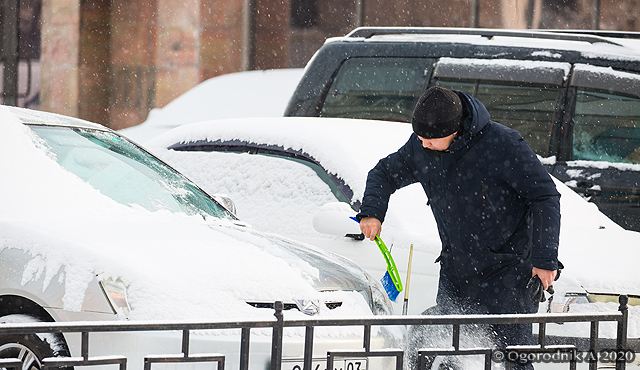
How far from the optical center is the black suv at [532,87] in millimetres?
6617

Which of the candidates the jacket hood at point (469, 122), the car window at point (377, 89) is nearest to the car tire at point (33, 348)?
the jacket hood at point (469, 122)

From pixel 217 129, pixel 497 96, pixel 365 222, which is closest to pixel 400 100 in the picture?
pixel 497 96

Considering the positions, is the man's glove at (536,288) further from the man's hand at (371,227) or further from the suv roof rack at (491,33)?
the suv roof rack at (491,33)

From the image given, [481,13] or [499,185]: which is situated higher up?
[481,13]

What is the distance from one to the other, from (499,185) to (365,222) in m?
0.60

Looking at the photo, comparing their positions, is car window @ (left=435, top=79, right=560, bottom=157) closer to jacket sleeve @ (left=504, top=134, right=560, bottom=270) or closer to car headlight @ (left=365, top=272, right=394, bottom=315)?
car headlight @ (left=365, top=272, right=394, bottom=315)

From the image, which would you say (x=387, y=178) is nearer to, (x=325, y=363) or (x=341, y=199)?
(x=341, y=199)

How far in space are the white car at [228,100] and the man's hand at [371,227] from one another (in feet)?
23.4

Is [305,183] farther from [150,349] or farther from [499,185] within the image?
[150,349]

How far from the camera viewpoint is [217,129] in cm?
569

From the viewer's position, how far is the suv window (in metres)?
6.82

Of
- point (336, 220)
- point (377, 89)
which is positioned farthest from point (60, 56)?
point (336, 220)

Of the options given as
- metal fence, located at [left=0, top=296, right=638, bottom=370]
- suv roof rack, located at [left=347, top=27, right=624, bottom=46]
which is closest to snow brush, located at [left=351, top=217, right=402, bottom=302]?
metal fence, located at [left=0, top=296, right=638, bottom=370]

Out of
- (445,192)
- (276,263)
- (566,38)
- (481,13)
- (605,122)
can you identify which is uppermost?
(481,13)
